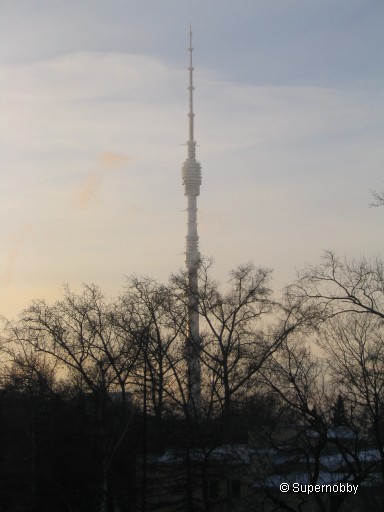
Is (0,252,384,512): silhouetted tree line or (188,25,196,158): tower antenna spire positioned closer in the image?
(0,252,384,512): silhouetted tree line

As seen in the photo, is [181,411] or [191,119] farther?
[191,119]

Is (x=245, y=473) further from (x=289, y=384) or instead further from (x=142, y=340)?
(x=142, y=340)

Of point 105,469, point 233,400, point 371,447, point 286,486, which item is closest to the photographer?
point 286,486

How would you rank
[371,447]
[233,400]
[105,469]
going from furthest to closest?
1. [105,469]
2. [233,400]
3. [371,447]

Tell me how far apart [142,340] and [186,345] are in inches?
80.9

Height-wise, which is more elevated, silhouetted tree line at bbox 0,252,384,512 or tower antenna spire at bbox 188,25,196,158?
tower antenna spire at bbox 188,25,196,158

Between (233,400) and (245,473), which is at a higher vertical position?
(233,400)

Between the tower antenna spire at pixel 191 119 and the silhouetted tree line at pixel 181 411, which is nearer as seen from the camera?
the silhouetted tree line at pixel 181 411

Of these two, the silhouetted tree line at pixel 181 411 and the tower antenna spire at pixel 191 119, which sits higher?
the tower antenna spire at pixel 191 119

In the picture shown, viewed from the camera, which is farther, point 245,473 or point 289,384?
point 245,473

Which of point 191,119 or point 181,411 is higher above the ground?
point 191,119

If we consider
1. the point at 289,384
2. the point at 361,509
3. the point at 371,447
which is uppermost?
the point at 289,384

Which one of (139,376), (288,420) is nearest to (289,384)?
(288,420)

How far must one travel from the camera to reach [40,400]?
3684 centimetres
